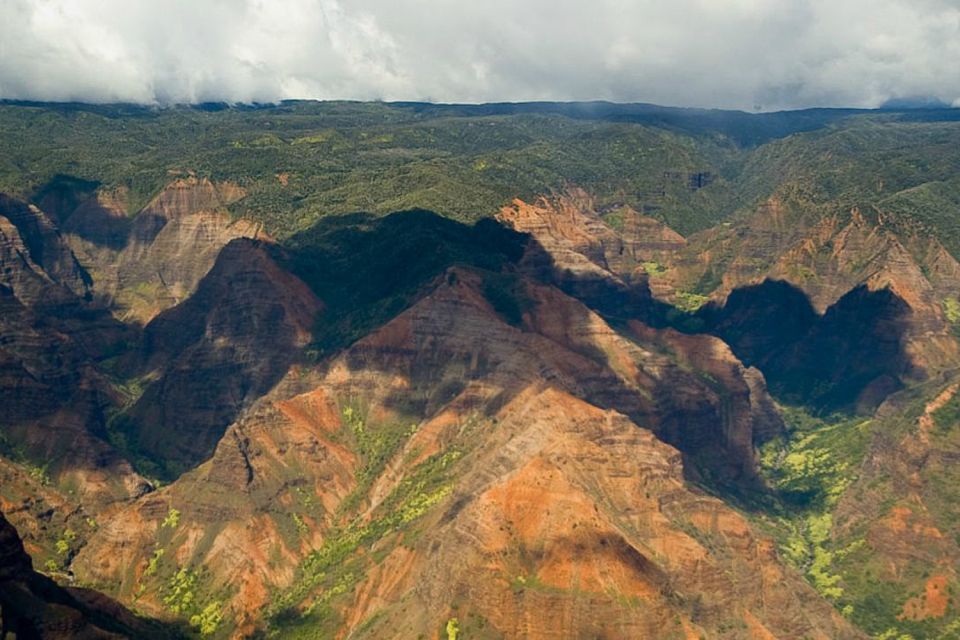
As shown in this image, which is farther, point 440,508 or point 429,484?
point 429,484

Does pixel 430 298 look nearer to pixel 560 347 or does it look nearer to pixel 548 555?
pixel 560 347

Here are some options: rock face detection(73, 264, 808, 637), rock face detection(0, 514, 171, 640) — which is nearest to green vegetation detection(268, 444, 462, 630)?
rock face detection(73, 264, 808, 637)

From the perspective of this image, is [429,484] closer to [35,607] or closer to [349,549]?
[349,549]

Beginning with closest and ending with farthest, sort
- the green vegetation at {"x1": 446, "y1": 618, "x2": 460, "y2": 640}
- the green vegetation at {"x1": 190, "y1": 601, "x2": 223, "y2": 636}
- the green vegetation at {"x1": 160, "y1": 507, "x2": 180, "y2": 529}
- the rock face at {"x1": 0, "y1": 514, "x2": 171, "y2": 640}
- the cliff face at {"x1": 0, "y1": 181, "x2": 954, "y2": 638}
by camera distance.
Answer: the rock face at {"x1": 0, "y1": 514, "x2": 171, "y2": 640}
the green vegetation at {"x1": 446, "y1": 618, "x2": 460, "y2": 640}
the cliff face at {"x1": 0, "y1": 181, "x2": 954, "y2": 638}
the green vegetation at {"x1": 190, "y1": 601, "x2": 223, "y2": 636}
the green vegetation at {"x1": 160, "y1": 507, "x2": 180, "y2": 529}

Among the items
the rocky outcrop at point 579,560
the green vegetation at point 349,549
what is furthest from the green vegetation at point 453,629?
the green vegetation at point 349,549

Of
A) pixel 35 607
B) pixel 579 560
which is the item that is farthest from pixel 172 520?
pixel 579 560

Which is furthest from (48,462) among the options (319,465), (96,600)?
Result: (96,600)

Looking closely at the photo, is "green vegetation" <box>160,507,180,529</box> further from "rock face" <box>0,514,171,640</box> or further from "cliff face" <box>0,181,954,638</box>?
"rock face" <box>0,514,171,640</box>

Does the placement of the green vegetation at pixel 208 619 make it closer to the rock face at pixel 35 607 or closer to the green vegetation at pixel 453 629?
the rock face at pixel 35 607
